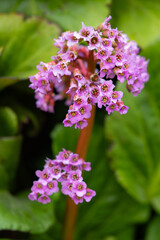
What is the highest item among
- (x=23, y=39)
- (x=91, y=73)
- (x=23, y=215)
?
(x=23, y=39)

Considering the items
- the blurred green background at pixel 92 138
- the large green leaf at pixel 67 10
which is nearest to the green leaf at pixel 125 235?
the blurred green background at pixel 92 138

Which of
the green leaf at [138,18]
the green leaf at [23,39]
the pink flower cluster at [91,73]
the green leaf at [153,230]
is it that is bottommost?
the green leaf at [153,230]

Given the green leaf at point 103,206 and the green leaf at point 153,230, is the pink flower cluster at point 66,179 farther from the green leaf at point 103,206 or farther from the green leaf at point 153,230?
the green leaf at point 153,230

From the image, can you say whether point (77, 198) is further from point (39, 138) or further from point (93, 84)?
point (39, 138)

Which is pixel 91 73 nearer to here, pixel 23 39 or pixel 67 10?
pixel 23 39

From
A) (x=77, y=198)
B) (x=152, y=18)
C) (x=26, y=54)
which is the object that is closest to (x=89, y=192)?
(x=77, y=198)

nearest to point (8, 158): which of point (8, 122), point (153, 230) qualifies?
point (8, 122)

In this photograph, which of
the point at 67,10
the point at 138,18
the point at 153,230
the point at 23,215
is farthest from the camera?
the point at 138,18

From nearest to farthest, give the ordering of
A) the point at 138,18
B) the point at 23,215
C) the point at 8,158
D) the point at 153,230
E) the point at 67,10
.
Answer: the point at 23,215
the point at 8,158
the point at 153,230
the point at 67,10
the point at 138,18
